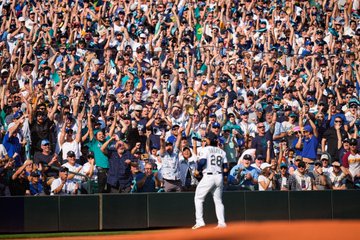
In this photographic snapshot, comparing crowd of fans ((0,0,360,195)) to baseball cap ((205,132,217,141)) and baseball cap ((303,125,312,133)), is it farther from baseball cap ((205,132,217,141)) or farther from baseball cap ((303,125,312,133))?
baseball cap ((205,132,217,141))

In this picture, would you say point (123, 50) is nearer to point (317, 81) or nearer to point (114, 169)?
point (114, 169)

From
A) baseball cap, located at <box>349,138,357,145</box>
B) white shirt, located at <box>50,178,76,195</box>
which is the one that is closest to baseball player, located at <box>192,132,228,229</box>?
white shirt, located at <box>50,178,76,195</box>

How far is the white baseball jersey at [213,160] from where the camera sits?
45.3 ft

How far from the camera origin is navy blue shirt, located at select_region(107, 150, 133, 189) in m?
14.9

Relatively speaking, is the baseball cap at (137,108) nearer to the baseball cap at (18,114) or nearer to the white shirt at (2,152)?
the baseball cap at (18,114)

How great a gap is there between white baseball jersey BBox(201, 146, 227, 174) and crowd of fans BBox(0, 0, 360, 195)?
→ 38cm

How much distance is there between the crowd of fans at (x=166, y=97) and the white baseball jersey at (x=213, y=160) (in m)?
0.38

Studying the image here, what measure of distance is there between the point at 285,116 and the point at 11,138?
5.84 m

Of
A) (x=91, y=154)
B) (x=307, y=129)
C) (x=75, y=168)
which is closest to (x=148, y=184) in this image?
(x=91, y=154)

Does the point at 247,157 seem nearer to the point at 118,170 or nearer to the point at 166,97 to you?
the point at 166,97

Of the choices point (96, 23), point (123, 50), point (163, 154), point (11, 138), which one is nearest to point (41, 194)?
point (11, 138)

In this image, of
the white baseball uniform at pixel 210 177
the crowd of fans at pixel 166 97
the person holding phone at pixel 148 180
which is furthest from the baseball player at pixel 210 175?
the person holding phone at pixel 148 180

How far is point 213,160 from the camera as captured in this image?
545 inches

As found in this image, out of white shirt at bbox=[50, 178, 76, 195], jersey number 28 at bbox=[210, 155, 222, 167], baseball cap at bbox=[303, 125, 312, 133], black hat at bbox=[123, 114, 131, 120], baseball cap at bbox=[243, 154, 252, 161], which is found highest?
black hat at bbox=[123, 114, 131, 120]
